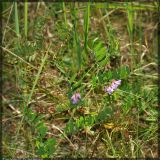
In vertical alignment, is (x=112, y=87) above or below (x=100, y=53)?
below

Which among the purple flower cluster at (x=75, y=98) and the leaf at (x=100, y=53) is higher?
the leaf at (x=100, y=53)

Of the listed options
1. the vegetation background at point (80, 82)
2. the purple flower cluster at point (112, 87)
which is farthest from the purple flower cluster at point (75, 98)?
the purple flower cluster at point (112, 87)

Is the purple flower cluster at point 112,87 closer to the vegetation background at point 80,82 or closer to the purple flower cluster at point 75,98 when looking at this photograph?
the vegetation background at point 80,82

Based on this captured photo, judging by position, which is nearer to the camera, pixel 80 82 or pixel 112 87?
pixel 112 87

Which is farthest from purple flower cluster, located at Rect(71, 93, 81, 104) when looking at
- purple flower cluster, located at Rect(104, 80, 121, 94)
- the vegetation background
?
purple flower cluster, located at Rect(104, 80, 121, 94)

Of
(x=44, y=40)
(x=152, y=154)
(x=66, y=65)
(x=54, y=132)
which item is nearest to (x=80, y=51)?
(x=66, y=65)

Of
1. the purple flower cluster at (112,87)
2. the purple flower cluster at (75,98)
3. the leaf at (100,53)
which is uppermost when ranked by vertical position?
the leaf at (100,53)

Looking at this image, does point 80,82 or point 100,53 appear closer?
point 100,53

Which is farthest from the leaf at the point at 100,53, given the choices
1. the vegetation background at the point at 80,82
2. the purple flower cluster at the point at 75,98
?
the purple flower cluster at the point at 75,98

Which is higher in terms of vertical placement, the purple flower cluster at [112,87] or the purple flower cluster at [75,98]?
the purple flower cluster at [112,87]

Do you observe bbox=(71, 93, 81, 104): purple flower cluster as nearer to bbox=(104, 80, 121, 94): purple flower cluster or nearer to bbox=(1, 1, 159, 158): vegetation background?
bbox=(1, 1, 159, 158): vegetation background
